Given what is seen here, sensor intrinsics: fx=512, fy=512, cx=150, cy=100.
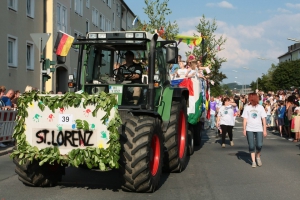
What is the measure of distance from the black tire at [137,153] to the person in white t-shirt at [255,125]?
443 cm

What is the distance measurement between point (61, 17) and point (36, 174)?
27.0m

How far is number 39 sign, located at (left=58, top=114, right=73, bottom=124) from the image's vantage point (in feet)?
25.0

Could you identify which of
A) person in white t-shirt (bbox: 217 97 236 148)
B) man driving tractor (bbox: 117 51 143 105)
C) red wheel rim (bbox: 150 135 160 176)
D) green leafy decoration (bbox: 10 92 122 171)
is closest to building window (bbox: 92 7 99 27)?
person in white t-shirt (bbox: 217 97 236 148)

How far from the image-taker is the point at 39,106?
25.4ft

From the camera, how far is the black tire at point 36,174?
26.5ft

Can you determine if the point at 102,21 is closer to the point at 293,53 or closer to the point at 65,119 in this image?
the point at 65,119

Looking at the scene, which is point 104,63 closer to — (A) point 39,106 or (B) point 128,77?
(B) point 128,77

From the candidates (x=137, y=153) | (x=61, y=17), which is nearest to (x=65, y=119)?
(x=137, y=153)

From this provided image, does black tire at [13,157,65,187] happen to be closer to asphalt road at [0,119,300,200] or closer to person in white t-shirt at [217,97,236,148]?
asphalt road at [0,119,300,200]

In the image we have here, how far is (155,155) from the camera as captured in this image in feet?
27.4

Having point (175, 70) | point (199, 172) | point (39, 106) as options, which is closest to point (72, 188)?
point (39, 106)

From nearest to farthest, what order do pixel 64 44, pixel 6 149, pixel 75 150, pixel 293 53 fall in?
pixel 75 150
pixel 64 44
pixel 6 149
pixel 293 53

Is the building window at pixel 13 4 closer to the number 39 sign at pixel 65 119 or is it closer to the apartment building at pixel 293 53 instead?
the number 39 sign at pixel 65 119

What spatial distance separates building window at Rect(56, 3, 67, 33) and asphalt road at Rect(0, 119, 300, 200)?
21632 mm
